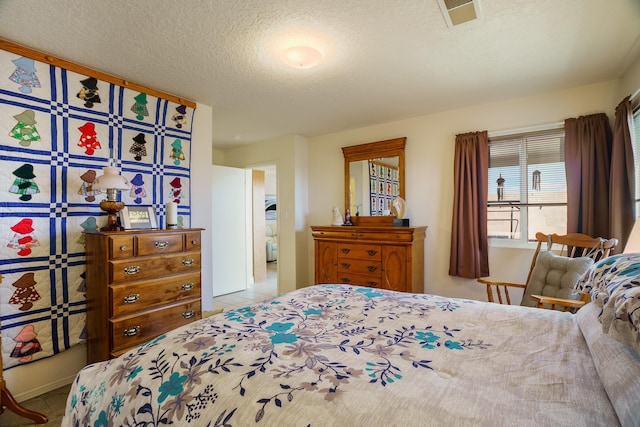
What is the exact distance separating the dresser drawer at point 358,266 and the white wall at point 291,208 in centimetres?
96

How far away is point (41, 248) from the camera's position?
7.06 feet

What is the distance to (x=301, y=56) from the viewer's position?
82.4 inches

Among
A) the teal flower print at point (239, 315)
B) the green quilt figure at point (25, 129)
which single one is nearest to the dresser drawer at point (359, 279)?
the teal flower print at point (239, 315)

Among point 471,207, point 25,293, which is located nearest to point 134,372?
point 25,293

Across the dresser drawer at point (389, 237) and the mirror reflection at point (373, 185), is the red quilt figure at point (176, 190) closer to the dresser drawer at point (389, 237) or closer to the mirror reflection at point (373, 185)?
the dresser drawer at point (389, 237)

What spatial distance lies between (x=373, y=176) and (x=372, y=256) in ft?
3.84

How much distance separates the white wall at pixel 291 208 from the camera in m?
4.48

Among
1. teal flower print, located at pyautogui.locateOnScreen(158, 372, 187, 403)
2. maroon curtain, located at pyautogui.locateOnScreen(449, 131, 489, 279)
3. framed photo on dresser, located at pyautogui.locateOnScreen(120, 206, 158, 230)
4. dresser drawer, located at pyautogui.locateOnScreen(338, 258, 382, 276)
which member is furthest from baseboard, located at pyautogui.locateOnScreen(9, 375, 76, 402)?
maroon curtain, located at pyautogui.locateOnScreen(449, 131, 489, 279)

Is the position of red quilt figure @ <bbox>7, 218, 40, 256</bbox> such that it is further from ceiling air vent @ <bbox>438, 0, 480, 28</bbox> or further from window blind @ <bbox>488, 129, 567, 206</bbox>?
window blind @ <bbox>488, 129, 567, 206</bbox>

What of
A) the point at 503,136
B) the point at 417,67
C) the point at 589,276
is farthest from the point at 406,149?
the point at 589,276

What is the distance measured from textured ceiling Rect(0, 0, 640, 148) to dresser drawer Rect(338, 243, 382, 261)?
5.52 ft

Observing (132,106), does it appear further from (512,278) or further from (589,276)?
(512,278)

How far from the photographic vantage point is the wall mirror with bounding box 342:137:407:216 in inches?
152

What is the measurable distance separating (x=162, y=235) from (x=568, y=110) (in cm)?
391
